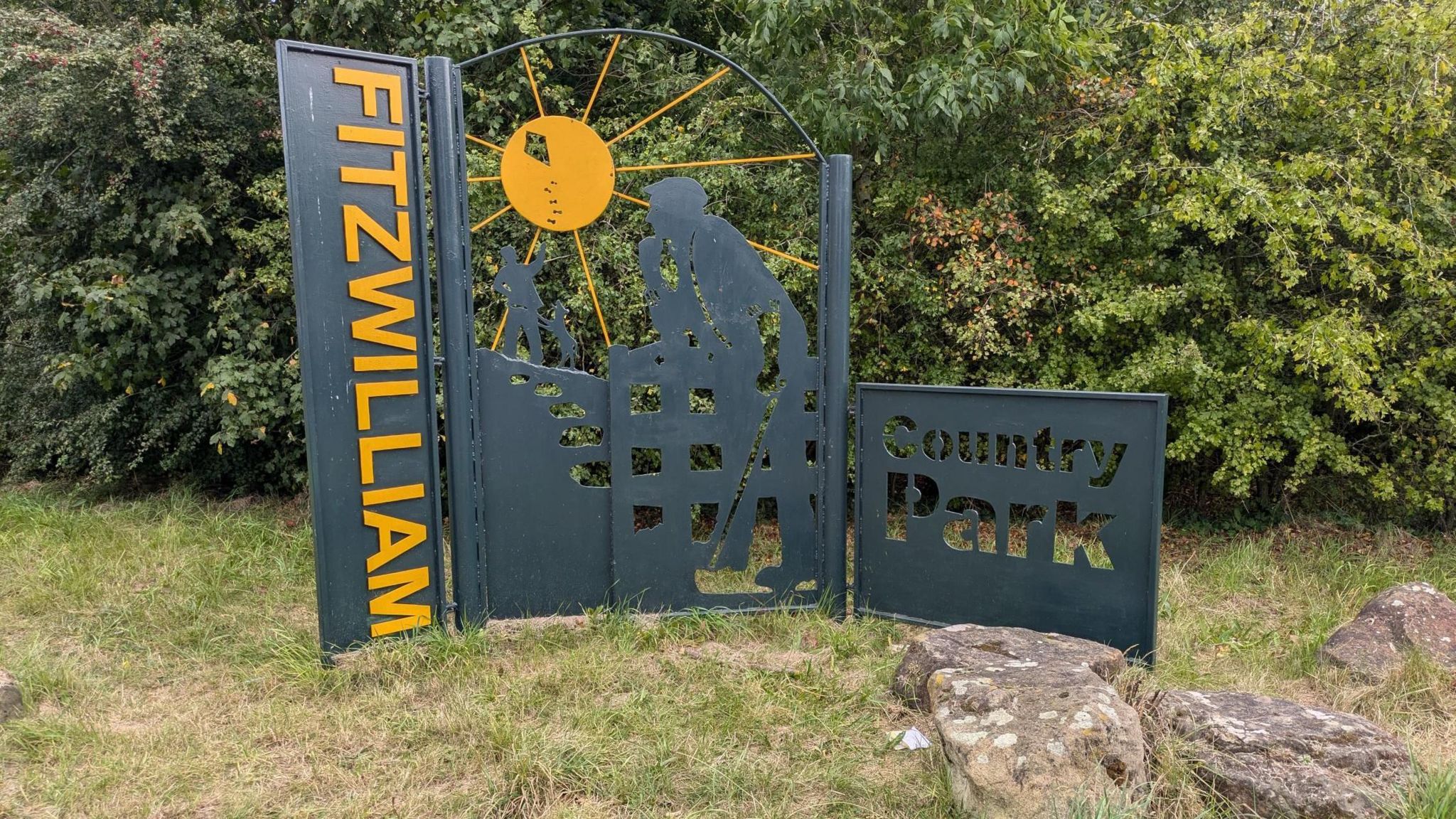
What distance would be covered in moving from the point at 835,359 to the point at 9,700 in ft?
10.5

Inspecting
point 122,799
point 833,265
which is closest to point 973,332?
point 833,265

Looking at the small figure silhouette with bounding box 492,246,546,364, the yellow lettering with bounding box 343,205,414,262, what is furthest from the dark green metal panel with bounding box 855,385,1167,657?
the yellow lettering with bounding box 343,205,414,262

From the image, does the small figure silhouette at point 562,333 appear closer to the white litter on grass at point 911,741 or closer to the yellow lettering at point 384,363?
the yellow lettering at point 384,363

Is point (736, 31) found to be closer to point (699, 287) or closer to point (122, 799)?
point (699, 287)

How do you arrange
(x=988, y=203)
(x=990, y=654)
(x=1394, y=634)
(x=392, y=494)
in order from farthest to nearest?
(x=988, y=203), (x=1394, y=634), (x=392, y=494), (x=990, y=654)

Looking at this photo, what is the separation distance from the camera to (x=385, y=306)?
130 inches

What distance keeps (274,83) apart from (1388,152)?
21.0 feet

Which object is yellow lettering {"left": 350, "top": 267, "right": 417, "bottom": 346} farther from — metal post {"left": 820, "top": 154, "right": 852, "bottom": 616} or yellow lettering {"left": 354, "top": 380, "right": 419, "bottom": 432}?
metal post {"left": 820, "top": 154, "right": 852, "bottom": 616}

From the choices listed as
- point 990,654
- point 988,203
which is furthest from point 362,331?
point 988,203

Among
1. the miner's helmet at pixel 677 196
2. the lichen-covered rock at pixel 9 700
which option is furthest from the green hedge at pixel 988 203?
the lichen-covered rock at pixel 9 700

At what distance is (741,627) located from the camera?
3820 mm

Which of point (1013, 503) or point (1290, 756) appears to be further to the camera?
point (1013, 503)

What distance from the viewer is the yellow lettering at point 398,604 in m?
3.42

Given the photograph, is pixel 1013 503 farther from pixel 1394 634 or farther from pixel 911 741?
pixel 1394 634
